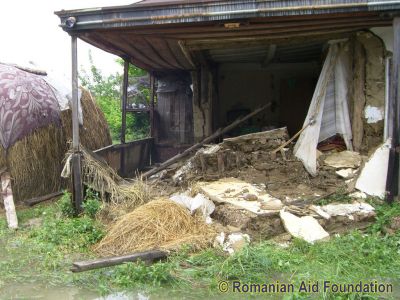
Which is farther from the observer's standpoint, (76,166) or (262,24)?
(76,166)

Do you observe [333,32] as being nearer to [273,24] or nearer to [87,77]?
[273,24]

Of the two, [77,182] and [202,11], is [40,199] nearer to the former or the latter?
[77,182]

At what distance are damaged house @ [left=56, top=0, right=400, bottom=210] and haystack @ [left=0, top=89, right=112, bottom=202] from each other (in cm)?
140

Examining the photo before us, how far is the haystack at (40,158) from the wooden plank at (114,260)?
4.12m

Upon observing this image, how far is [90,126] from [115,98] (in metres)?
9.59

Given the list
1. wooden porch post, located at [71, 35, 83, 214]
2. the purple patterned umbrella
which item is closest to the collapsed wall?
wooden porch post, located at [71, 35, 83, 214]

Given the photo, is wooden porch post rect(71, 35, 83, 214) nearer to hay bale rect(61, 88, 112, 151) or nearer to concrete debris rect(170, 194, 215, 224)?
concrete debris rect(170, 194, 215, 224)

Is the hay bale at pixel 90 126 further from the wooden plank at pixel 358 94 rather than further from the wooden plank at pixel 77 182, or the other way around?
the wooden plank at pixel 358 94

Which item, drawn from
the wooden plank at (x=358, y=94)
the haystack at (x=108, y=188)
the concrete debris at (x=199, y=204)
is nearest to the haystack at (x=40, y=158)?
the haystack at (x=108, y=188)

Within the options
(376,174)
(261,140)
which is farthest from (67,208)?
(376,174)

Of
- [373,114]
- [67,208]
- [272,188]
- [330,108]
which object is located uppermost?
[330,108]

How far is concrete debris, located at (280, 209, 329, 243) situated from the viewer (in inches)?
185

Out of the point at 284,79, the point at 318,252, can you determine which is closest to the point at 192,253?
the point at 318,252

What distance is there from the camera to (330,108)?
268 inches
